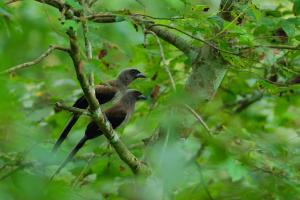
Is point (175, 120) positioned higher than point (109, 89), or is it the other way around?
point (175, 120)

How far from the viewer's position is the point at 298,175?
351 cm

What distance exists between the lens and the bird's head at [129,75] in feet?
19.3

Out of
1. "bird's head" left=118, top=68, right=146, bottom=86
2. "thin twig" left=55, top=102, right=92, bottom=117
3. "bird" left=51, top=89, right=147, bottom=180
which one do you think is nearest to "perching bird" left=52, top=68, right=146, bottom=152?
"bird's head" left=118, top=68, right=146, bottom=86

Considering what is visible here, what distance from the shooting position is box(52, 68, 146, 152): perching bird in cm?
509

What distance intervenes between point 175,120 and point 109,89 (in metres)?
4.17

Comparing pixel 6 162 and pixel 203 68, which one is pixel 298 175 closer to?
pixel 203 68

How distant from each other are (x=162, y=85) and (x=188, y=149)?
381 cm

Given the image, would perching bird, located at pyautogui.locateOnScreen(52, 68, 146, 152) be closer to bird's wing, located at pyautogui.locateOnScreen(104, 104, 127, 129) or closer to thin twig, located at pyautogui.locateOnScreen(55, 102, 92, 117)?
bird's wing, located at pyautogui.locateOnScreen(104, 104, 127, 129)

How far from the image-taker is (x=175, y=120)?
Answer: 1.54 metres

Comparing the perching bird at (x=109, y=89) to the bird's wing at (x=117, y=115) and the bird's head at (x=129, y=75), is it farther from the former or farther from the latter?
the bird's wing at (x=117, y=115)

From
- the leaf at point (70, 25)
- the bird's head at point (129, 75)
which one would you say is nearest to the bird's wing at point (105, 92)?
the bird's head at point (129, 75)

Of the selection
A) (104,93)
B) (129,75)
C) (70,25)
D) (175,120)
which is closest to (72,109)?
(70,25)

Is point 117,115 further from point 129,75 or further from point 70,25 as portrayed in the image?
point 70,25

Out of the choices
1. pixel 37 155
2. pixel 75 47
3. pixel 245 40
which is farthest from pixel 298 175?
pixel 37 155
